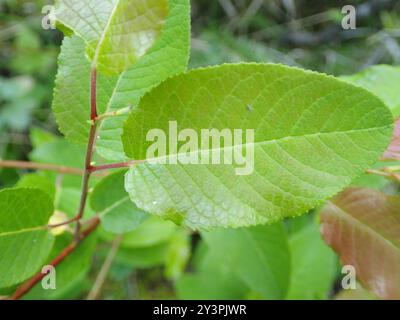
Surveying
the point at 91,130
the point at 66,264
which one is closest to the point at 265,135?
the point at 91,130

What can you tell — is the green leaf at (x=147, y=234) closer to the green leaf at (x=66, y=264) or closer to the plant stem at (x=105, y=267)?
the plant stem at (x=105, y=267)

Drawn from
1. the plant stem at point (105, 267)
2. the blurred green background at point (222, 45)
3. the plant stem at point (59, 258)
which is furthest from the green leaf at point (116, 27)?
the blurred green background at point (222, 45)

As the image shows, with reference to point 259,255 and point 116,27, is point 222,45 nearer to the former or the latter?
point 259,255

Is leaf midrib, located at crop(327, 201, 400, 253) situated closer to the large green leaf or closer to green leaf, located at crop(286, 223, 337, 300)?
the large green leaf
